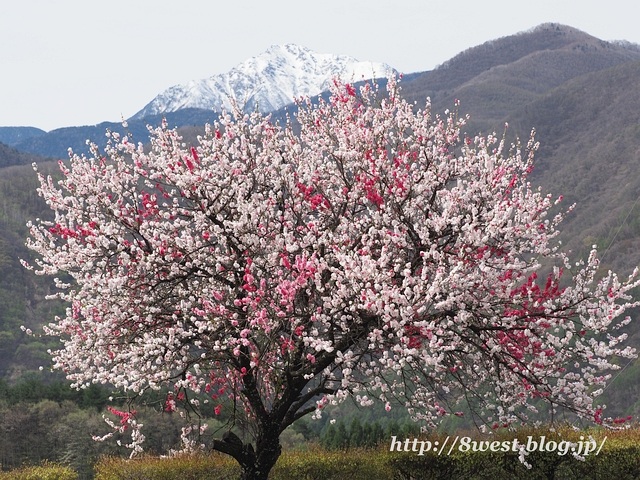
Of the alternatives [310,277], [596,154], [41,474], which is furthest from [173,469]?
[596,154]

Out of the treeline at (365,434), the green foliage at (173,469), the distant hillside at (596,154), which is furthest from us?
the distant hillside at (596,154)

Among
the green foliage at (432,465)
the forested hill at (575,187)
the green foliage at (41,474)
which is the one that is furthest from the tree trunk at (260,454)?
the forested hill at (575,187)

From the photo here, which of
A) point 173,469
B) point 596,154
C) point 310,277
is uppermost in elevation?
point 310,277

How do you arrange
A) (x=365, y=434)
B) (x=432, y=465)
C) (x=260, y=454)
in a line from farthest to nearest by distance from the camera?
(x=365, y=434) < (x=432, y=465) < (x=260, y=454)

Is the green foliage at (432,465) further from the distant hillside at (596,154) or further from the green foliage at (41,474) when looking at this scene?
the distant hillside at (596,154)

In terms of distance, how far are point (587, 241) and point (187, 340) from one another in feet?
354

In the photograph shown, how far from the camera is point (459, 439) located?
11.9 meters

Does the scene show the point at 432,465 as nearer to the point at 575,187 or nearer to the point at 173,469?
the point at 173,469

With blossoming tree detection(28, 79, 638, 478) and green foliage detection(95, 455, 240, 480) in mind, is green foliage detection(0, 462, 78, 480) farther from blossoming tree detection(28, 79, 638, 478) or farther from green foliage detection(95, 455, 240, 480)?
blossoming tree detection(28, 79, 638, 478)

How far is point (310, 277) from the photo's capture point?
30.3 ft

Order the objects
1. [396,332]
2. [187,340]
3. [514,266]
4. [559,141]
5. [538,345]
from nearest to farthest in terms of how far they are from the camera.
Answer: [396,332], [514,266], [187,340], [538,345], [559,141]

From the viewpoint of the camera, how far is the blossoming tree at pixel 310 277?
903 cm

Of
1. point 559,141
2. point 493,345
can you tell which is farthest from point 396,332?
point 559,141

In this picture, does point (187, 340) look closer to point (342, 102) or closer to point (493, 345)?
point (493, 345)
